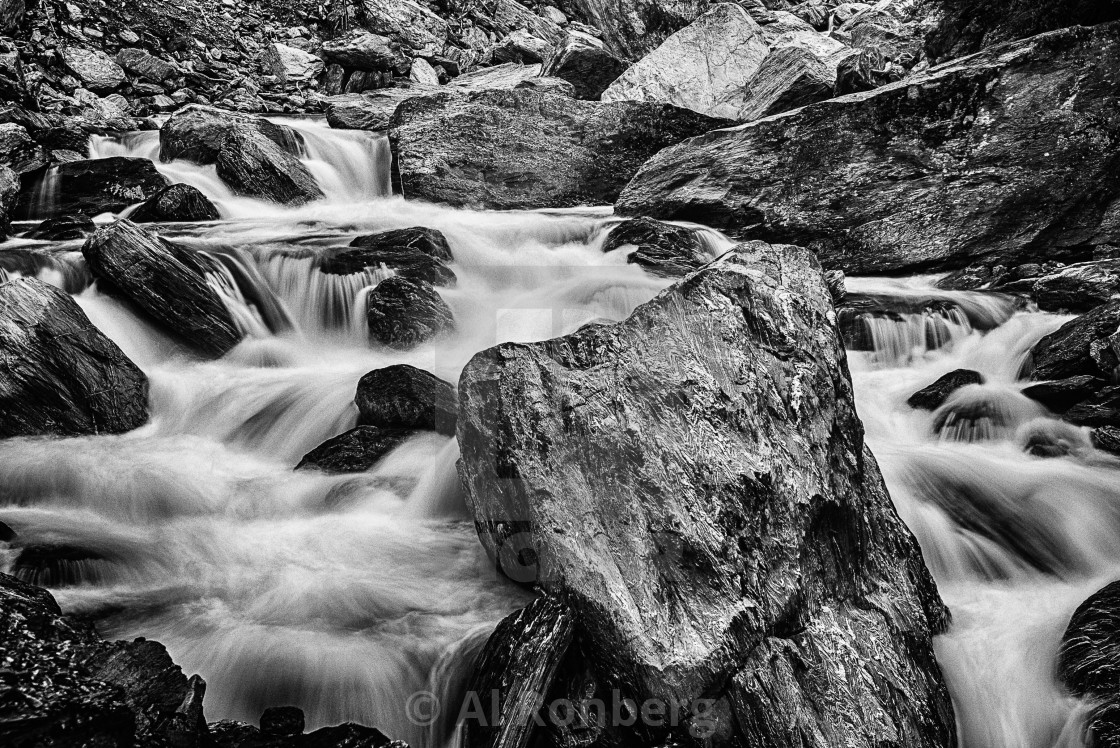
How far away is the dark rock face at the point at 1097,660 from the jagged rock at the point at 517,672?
2101 millimetres

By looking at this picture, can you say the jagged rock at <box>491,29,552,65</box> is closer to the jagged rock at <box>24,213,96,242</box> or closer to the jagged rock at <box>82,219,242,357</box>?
the jagged rock at <box>24,213,96,242</box>

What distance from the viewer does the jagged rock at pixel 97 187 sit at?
9828mm

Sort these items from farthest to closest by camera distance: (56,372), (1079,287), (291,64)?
(291,64) → (1079,287) → (56,372)

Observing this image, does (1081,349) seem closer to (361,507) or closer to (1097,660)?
(1097,660)

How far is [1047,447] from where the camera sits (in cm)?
522

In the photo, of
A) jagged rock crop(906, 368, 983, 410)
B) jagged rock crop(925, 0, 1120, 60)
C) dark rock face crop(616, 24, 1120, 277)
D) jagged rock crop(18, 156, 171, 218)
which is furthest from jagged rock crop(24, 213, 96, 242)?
jagged rock crop(925, 0, 1120, 60)

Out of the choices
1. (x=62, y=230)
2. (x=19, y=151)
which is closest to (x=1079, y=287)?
(x=62, y=230)

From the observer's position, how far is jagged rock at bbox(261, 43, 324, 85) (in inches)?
656

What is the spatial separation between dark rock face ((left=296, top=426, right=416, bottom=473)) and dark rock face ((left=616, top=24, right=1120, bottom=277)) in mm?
5719

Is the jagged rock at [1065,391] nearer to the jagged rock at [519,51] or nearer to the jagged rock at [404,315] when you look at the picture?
the jagged rock at [404,315]

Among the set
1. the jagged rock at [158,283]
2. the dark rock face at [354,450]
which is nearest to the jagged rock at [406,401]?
the dark rock face at [354,450]

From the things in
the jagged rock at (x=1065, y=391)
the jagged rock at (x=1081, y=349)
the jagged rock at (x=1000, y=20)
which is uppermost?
the jagged rock at (x=1000, y=20)

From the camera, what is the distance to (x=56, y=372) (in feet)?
17.7

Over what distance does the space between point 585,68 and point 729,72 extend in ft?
9.66
